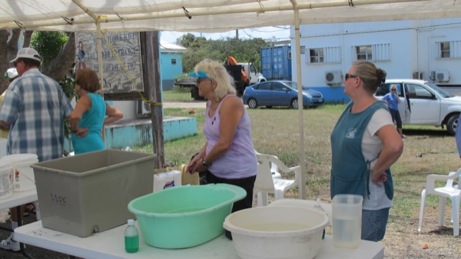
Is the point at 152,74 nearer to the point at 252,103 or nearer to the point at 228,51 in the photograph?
the point at 252,103

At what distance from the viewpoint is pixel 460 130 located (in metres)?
3.37

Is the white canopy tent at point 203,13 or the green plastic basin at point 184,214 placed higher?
the white canopy tent at point 203,13

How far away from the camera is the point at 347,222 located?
2.05 metres

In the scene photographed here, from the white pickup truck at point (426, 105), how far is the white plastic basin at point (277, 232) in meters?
10.4

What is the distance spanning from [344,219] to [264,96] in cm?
1803

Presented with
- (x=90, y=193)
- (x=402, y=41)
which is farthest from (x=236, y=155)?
(x=402, y=41)

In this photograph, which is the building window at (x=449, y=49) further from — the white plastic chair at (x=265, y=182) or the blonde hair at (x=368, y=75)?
the blonde hair at (x=368, y=75)

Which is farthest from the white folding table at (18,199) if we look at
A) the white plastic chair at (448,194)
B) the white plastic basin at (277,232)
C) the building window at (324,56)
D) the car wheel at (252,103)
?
the building window at (324,56)

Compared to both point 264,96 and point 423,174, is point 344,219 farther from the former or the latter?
point 264,96

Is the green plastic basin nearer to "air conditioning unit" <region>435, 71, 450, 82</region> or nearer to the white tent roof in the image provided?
the white tent roof

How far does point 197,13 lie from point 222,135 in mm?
1420

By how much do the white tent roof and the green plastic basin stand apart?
1650mm

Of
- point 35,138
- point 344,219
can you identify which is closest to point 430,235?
point 344,219

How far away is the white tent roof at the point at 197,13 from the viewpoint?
12.0 ft
